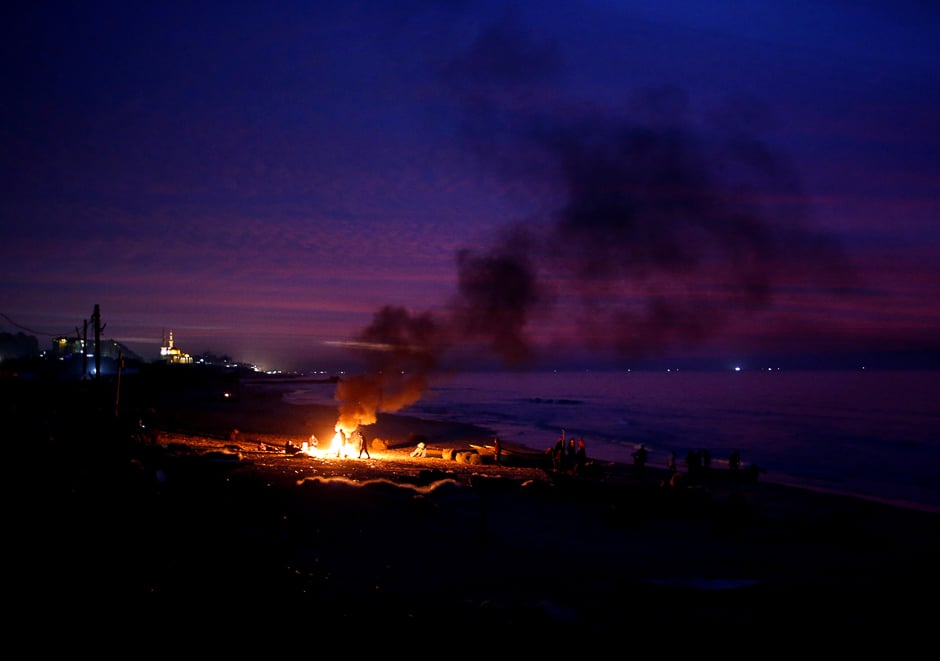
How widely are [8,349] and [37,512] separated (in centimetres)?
17944

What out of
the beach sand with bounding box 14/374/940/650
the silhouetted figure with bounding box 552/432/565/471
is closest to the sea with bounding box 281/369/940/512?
the silhouetted figure with bounding box 552/432/565/471

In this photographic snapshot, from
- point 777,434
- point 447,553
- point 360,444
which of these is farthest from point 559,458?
point 777,434

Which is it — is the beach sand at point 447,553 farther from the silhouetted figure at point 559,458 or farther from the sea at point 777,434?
the sea at point 777,434

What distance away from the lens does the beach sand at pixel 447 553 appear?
7996 millimetres

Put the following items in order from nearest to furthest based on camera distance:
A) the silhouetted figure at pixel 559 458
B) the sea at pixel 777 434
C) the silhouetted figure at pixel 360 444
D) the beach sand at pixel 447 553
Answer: the beach sand at pixel 447 553, the silhouetted figure at pixel 360 444, the silhouetted figure at pixel 559 458, the sea at pixel 777 434

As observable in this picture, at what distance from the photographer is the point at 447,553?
11.2m

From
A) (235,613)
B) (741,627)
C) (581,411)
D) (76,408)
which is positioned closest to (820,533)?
(741,627)

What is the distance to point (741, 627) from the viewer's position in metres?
7.83

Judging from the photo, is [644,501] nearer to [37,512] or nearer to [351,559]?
[351,559]

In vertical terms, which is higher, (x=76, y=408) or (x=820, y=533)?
(x=76, y=408)

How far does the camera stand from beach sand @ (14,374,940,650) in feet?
26.2

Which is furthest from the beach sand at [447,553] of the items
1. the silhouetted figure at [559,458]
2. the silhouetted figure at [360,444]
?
the silhouetted figure at [559,458]

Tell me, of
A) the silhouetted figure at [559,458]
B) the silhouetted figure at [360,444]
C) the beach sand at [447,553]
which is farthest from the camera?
the silhouetted figure at [559,458]

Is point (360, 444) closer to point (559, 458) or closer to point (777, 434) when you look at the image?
point (559, 458)
